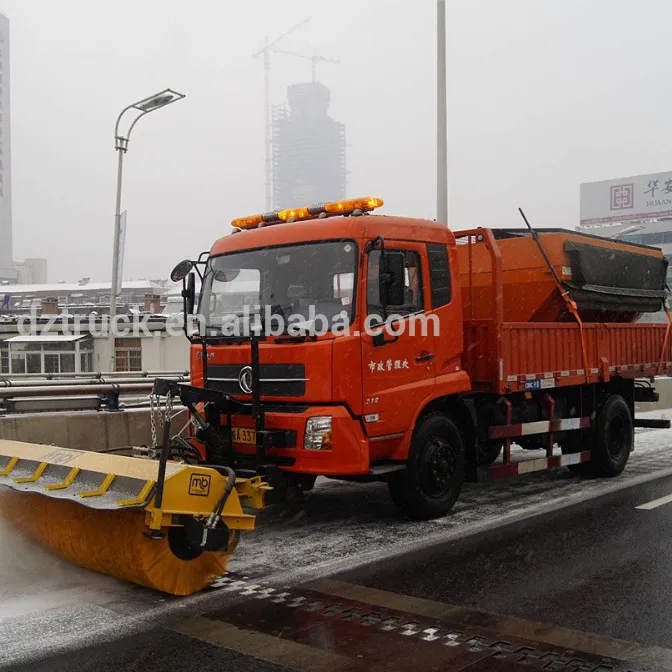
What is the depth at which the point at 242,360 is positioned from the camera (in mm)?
6828

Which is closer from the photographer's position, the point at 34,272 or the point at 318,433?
the point at 318,433

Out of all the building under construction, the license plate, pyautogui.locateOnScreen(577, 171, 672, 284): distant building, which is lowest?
the license plate

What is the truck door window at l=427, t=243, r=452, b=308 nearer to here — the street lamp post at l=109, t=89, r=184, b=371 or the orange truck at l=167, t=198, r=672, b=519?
the orange truck at l=167, t=198, r=672, b=519

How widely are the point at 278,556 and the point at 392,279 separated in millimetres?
2444

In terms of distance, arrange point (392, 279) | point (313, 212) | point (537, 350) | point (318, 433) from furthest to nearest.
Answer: point (537, 350) < point (313, 212) < point (392, 279) < point (318, 433)

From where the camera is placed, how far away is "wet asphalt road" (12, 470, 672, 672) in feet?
14.0

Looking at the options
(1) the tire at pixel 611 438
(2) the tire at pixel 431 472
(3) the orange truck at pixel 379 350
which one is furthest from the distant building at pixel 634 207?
(2) the tire at pixel 431 472

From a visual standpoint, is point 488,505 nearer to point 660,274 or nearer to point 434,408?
point 434,408

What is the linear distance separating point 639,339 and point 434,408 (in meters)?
4.45

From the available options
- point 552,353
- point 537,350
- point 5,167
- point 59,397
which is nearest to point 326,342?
point 537,350

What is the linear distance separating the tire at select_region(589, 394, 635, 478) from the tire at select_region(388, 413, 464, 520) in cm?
292

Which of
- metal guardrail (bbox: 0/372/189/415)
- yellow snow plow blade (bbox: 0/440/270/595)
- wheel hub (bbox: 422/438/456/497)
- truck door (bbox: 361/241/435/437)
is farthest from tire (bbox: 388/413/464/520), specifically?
metal guardrail (bbox: 0/372/189/415)

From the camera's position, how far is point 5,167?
103812mm

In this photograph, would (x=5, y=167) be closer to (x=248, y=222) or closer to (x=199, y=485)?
(x=248, y=222)
